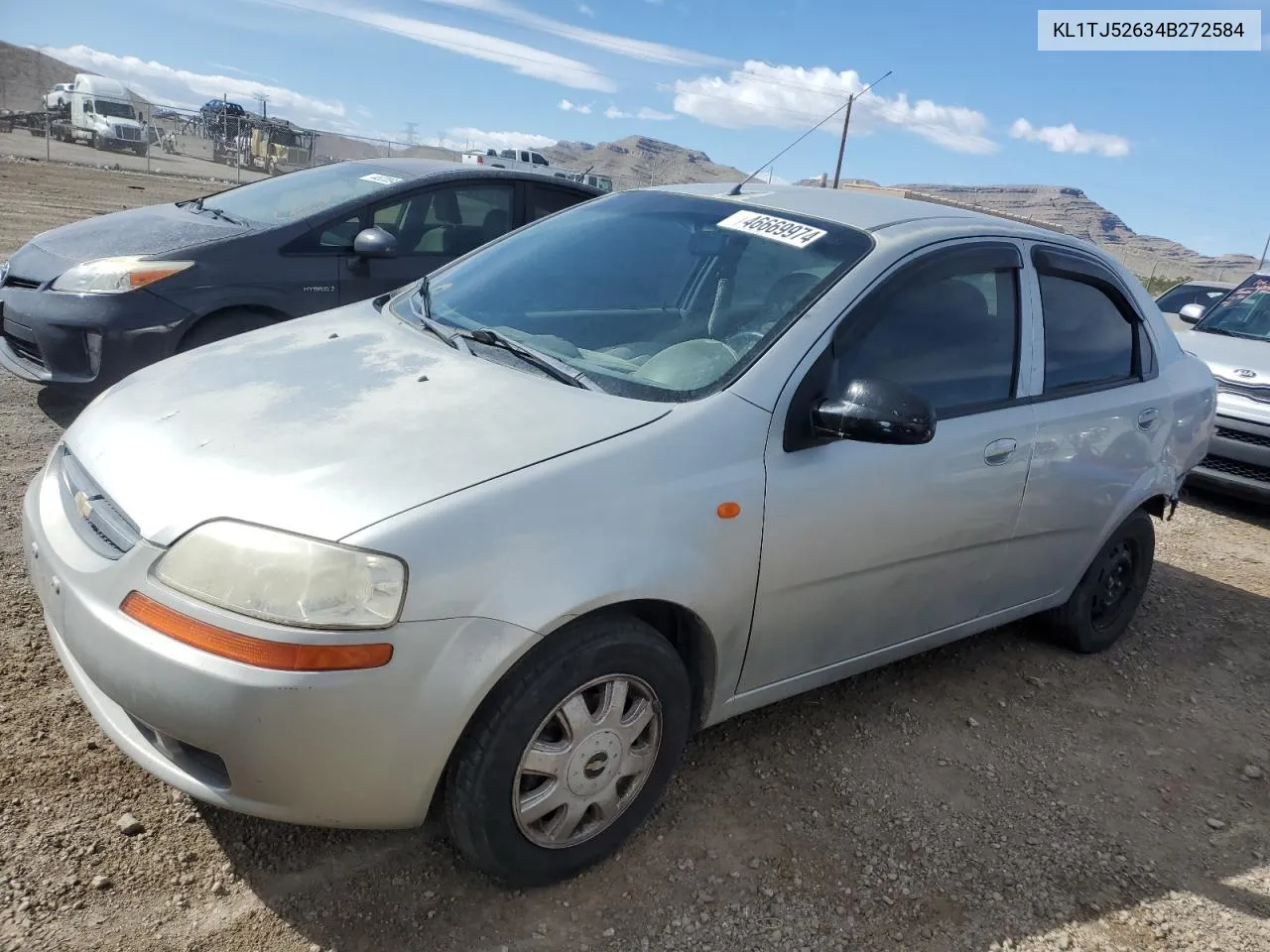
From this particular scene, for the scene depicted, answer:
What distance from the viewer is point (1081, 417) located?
357 cm

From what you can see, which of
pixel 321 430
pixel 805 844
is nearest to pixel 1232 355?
pixel 805 844

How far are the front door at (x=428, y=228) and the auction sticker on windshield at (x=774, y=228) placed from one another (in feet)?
9.03

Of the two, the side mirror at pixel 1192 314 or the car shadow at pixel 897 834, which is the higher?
the side mirror at pixel 1192 314

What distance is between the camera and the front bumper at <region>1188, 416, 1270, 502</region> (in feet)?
22.1

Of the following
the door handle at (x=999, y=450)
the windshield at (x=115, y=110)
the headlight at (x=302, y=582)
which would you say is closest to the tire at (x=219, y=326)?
the headlight at (x=302, y=582)

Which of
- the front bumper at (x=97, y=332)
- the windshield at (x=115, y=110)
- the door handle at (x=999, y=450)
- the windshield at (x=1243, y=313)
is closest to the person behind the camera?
the door handle at (x=999, y=450)

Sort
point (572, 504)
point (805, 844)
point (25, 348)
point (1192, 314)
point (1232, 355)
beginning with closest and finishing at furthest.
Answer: point (572, 504)
point (805, 844)
point (25, 348)
point (1232, 355)
point (1192, 314)

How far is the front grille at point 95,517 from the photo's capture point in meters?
2.17

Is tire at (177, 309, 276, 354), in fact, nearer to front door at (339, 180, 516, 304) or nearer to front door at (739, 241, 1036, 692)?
front door at (339, 180, 516, 304)

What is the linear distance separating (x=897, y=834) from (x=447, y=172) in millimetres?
4785

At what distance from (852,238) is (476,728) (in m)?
1.90

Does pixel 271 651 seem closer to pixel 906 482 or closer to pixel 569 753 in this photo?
pixel 569 753

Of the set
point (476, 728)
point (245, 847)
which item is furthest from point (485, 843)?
point (245, 847)

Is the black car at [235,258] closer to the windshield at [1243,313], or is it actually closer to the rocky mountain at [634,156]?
the windshield at [1243,313]
